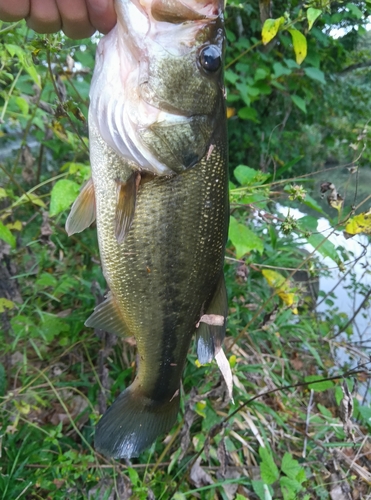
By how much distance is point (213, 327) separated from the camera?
1.30m

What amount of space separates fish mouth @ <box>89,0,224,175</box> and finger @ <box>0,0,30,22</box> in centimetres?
26

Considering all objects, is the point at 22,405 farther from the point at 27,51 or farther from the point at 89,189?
the point at 27,51

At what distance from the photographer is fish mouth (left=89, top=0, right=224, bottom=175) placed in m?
1.06

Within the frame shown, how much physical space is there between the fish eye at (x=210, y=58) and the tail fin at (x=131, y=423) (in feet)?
3.65

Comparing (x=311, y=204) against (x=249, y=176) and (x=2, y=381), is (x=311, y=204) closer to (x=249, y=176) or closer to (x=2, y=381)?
(x=249, y=176)

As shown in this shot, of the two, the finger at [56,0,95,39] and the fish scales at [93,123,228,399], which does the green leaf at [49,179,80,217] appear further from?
the finger at [56,0,95,39]

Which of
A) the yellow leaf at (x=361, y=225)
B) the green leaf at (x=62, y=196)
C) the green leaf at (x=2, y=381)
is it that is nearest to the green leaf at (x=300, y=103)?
the yellow leaf at (x=361, y=225)

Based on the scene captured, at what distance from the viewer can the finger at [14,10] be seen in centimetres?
112

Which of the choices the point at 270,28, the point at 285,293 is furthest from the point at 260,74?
the point at 285,293

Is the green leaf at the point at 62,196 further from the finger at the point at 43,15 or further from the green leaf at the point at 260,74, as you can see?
the green leaf at the point at 260,74

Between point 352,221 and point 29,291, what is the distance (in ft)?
6.19

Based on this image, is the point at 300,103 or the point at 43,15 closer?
the point at 43,15

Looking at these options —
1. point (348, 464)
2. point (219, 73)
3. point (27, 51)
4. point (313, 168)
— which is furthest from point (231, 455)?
point (313, 168)

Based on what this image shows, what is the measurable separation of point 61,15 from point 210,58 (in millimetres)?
468
